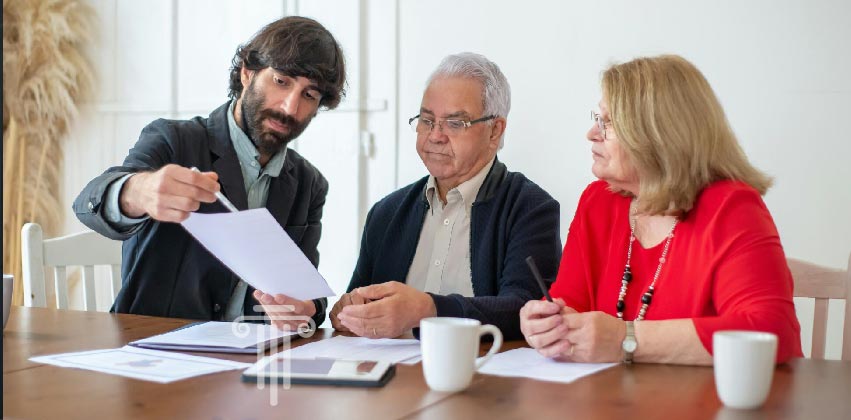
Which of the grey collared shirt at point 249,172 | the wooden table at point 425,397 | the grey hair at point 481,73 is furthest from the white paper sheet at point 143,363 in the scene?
the grey hair at point 481,73

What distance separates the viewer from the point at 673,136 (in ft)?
5.15

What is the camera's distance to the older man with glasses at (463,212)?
197 centimetres

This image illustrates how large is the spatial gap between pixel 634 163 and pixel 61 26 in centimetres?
331

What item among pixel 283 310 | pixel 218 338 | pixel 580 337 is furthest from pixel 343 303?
pixel 580 337

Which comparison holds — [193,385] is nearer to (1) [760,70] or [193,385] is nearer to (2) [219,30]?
(1) [760,70]

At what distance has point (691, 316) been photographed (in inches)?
59.9

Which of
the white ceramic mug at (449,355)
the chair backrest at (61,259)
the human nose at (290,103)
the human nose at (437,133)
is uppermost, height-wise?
the human nose at (290,103)

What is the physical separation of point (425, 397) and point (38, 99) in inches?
138

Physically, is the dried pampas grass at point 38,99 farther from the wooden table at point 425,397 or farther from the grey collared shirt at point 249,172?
the wooden table at point 425,397

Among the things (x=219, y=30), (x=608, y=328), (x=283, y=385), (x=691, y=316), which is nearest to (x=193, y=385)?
(x=283, y=385)

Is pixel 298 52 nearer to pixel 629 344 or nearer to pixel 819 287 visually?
pixel 629 344

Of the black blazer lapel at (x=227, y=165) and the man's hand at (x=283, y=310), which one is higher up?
the black blazer lapel at (x=227, y=165)

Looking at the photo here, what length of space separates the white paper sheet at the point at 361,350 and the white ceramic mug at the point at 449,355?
16 centimetres

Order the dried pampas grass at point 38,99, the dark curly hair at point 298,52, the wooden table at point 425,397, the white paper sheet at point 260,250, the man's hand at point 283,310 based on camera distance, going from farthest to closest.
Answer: the dried pampas grass at point 38,99 → the dark curly hair at point 298,52 → the man's hand at point 283,310 → the white paper sheet at point 260,250 → the wooden table at point 425,397
